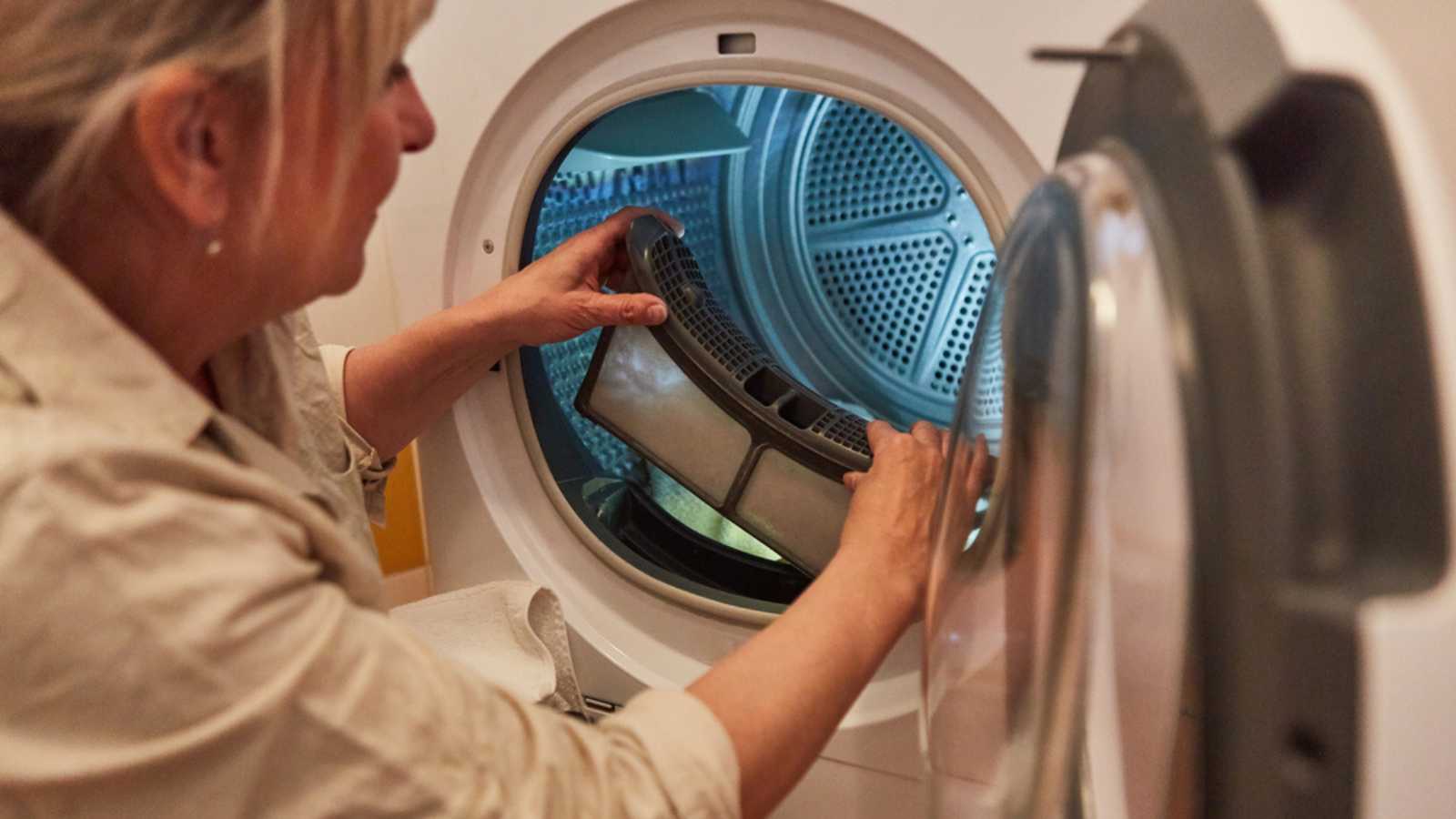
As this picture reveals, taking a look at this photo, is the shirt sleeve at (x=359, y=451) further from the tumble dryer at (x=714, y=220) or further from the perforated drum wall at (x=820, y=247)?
the perforated drum wall at (x=820, y=247)

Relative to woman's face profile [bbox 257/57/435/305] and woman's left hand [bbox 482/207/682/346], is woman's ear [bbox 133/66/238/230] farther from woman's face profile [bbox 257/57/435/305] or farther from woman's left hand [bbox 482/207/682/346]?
woman's left hand [bbox 482/207/682/346]

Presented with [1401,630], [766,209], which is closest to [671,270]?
[766,209]

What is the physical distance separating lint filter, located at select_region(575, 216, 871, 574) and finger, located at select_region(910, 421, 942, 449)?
0.08m

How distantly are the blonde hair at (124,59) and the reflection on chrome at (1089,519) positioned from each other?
294 mm

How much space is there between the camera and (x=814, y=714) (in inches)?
22.8

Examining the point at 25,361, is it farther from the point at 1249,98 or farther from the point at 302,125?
the point at 1249,98

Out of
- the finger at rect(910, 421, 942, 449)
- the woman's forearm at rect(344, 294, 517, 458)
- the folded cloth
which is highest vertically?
the woman's forearm at rect(344, 294, 517, 458)

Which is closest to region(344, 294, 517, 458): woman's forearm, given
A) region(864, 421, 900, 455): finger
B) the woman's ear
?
region(864, 421, 900, 455): finger

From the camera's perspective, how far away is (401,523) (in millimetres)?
1282

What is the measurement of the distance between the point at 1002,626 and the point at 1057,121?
308 millimetres

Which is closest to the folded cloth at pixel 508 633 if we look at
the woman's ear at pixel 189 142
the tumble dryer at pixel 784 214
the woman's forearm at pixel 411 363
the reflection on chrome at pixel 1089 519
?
the tumble dryer at pixel 784 214

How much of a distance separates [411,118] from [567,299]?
36 cm

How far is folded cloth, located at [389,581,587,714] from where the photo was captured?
91 centimetres

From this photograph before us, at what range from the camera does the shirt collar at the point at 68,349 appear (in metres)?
0.42
